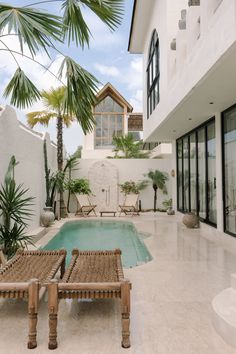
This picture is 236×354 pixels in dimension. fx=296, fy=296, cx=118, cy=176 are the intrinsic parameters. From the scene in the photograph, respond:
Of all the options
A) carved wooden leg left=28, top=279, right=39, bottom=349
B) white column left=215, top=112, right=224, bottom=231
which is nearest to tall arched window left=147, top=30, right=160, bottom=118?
white column left=215, top=112, right=224, bottom=231

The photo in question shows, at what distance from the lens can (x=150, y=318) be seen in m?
3.32

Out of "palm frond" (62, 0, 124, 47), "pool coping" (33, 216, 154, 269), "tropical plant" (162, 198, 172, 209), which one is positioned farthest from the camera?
"tropical plant" (162, 198, 172, 209)

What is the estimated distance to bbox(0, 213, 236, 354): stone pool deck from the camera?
9.00 feet

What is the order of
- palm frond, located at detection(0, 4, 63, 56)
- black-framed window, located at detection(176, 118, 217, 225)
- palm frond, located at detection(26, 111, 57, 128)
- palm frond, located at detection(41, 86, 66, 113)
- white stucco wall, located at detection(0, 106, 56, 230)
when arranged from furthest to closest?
palm frond, located at detection(26, 111, 57, 128)
palm frond, located at detection(41, 86, 66, 113)
black-framed window, located at detection(176, 118, 217, 225)
white stucco wall, located at detection(0, 106, 56, 230)
palm frond, located at detection(0, 4, 63, 56)

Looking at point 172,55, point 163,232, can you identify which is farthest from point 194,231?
point 172,55

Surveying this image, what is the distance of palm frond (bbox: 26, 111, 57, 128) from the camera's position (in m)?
12.7

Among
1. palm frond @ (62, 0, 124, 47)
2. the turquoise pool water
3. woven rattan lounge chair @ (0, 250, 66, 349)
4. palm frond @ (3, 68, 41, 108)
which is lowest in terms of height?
the turquoise pool water

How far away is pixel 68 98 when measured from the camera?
5.20 meters

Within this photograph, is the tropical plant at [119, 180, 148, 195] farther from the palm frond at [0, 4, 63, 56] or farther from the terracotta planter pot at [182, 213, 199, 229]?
the palm frond at [0, 4, 63, 56]

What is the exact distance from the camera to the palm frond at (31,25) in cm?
414

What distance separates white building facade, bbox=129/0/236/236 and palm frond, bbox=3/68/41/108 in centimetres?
317

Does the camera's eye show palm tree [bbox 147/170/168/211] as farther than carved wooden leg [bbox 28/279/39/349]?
Yes

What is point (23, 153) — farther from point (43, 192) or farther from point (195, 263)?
point (195, 263)

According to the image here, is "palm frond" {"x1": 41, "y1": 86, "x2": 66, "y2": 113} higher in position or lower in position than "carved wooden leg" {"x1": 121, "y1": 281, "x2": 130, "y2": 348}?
higher
